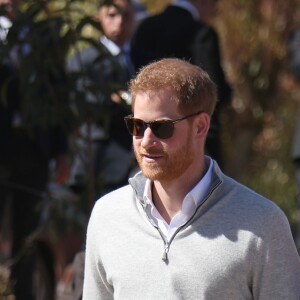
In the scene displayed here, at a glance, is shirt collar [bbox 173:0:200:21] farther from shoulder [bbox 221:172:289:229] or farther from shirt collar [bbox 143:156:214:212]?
shoulder [bbox 221:172:289:229]

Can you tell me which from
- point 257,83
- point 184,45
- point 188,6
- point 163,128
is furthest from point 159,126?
point 257,83

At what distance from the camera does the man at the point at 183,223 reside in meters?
3.59

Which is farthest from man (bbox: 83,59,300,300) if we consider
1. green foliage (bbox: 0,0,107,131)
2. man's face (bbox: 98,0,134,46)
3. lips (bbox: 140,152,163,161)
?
man's face (bbox: 98,0,134,46)

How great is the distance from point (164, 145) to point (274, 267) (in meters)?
0.53

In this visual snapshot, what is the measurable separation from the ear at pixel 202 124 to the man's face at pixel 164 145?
3cm

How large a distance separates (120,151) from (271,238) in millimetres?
2843

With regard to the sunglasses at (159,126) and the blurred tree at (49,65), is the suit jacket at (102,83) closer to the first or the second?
the blurred tree at (49,65)

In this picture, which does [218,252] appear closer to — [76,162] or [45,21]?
[45,21]

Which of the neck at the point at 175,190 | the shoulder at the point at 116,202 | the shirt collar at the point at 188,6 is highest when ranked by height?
the neck at the point at 175,190

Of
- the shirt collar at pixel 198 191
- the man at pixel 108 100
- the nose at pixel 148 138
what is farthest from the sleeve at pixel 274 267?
the man at pixel 108 100

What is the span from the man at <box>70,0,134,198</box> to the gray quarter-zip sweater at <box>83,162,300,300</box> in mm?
1941

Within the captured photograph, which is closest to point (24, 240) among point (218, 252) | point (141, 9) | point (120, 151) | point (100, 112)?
point (120, 151)

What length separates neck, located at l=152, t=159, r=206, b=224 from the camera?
3768mm

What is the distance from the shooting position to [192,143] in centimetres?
376
